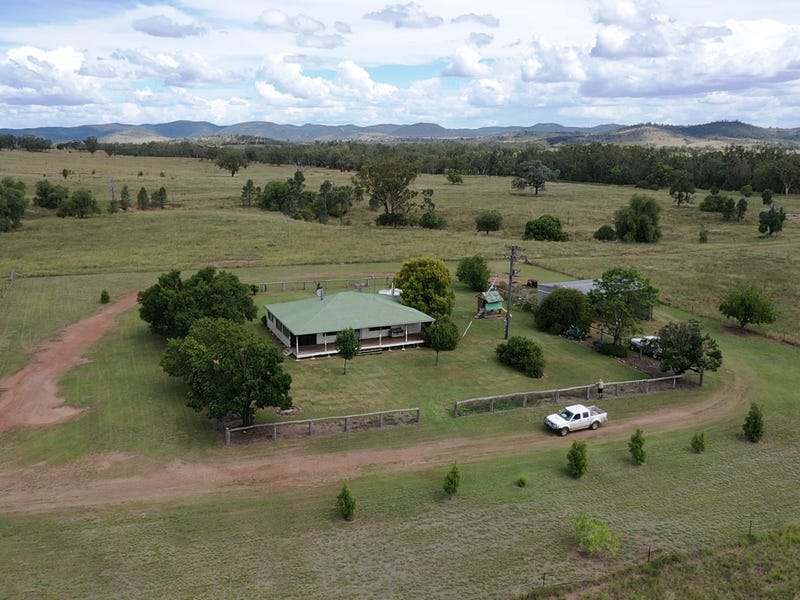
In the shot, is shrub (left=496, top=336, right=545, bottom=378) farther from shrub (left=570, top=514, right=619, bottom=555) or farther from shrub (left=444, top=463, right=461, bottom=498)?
shrub (left=570, top=514, right=619, bottom=555)

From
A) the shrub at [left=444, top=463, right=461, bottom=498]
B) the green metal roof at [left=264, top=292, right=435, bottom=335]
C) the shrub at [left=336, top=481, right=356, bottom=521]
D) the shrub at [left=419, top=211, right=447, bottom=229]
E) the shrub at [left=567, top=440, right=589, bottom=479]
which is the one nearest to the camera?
the shrub at [left=336, top=481, right=356, bottom=521]

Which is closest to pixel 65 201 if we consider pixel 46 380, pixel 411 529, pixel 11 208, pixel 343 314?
pixel 11 208

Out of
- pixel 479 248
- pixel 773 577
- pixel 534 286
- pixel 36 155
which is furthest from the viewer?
pixel 36 155

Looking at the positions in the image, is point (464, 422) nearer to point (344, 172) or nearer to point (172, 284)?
point (172, 284)

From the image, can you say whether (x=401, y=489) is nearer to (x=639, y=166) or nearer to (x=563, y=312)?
(x=563, y=312)

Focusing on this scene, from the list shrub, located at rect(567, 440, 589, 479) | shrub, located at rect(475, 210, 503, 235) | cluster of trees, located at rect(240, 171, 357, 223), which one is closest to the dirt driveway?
shrub, located at rect(567, 440, 589, 479)

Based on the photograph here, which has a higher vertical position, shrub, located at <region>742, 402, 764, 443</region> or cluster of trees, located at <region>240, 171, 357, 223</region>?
cluster of trees, located at <region>240, 171, 357, 223</region>

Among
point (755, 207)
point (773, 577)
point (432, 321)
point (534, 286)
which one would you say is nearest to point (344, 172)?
point (755, 207)
